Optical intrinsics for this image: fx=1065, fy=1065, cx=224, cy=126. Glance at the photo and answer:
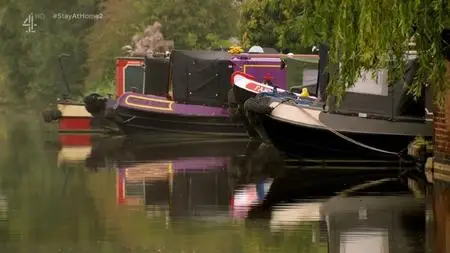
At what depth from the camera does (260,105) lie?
2158cm

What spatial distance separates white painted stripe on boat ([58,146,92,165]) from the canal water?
0.07 meters

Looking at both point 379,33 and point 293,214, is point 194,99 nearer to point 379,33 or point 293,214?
point 293,214

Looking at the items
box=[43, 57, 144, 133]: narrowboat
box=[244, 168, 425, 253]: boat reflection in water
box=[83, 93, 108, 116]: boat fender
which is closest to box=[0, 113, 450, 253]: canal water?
box=[244, 168, 425, 253]: boat reflection in water

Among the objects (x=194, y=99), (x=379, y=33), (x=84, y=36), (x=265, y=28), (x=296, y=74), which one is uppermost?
(x=379, y=33)

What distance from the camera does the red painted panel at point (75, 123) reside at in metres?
37.0

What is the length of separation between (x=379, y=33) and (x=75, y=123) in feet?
87.4

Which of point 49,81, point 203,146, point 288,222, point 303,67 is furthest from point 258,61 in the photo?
point 49,81

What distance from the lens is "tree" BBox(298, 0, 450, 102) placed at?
37.2 ft

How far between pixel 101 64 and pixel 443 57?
2069 inches

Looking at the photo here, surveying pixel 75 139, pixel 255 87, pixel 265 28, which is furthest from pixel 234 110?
pixel 265 28

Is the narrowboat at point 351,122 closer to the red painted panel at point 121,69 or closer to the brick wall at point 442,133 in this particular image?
the brick wall at point 442,133

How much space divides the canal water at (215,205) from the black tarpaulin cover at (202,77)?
22.7 feet

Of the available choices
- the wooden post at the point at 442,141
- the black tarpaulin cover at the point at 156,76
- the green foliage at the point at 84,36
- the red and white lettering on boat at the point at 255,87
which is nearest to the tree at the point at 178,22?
the green foliage at the point at 84,36

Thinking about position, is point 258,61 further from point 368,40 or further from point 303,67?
point 368,40
